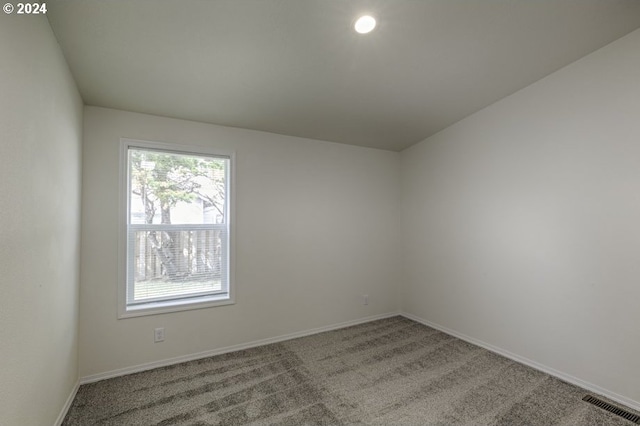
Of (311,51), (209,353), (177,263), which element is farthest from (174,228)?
(311,51)

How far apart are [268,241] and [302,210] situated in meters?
0.57

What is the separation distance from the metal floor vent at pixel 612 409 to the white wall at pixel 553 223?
0.13 metres

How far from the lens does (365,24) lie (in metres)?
2.00

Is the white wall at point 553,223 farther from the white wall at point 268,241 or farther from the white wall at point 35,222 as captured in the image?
the white wall at point 35,222

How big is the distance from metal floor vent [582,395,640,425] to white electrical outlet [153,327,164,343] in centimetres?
358

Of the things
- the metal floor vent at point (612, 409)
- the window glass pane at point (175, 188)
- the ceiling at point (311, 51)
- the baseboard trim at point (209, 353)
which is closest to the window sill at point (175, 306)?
the baseboard trim at point (209, 353)

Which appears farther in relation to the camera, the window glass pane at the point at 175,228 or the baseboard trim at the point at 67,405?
the window glass pane at the point at 175,228

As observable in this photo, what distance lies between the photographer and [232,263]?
10.3 ft

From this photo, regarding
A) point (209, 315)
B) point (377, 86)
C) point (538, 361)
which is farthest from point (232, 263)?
point (538, 361)

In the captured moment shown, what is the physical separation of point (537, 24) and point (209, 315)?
3.72 metres

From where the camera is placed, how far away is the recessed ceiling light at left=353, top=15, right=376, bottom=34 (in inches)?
76.6

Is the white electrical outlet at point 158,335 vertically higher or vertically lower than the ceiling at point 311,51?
lower

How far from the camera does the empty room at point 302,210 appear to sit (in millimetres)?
1796

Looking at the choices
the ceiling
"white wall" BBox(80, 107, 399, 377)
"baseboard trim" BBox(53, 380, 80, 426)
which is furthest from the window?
"baseboard trim" BBox(53, 380, 80, 426)
